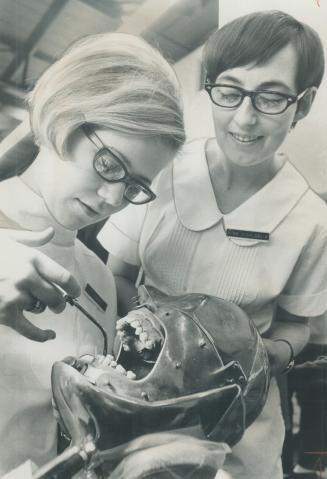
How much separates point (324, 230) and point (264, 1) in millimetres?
869

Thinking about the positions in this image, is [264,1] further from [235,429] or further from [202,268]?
[235,429]

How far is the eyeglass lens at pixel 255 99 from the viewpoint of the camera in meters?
2.11

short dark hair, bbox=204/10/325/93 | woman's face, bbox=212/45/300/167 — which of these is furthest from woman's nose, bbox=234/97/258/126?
short dark hair, bbox=204/10/325/93

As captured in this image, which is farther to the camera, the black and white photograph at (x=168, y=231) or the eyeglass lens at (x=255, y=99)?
the eyeglass lens at (x=255, y=99)

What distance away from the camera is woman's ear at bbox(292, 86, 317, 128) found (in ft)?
7.21

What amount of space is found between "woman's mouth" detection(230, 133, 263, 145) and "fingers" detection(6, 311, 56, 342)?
96 centimetres

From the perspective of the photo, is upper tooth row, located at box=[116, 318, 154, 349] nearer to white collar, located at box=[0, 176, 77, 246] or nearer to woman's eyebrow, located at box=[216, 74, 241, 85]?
white collar, located at box=[0, 176, 77, 246]

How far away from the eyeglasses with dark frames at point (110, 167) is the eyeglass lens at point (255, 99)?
1.36 ft

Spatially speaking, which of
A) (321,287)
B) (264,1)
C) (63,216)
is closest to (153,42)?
(264,1)

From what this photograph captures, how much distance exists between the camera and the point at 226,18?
2.17m

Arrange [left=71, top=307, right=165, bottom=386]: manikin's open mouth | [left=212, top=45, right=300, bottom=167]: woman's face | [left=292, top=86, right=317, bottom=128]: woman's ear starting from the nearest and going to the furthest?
1. [left=71, top=307, right=165, bottom=386]: manikin's open mouth
2. [left=212, top=45, right=300, bottom=167]: woman's face
3. [left=292, top=86, right=317, bottom=128]: woman's ear

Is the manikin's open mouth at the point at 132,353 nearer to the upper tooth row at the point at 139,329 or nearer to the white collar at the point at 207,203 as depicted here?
the upper tooth row at the point at 139,329

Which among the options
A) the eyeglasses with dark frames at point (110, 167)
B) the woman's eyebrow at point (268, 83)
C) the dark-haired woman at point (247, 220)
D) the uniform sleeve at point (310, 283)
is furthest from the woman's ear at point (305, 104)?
the eyeglasses with dark frames at point (110, 167)

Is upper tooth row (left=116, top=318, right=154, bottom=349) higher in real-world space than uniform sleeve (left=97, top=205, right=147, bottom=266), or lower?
lower
